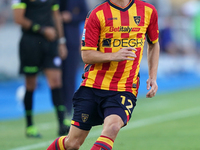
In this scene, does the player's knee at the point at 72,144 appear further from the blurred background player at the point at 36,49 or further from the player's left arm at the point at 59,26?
the player's left arm at the point at 59,26

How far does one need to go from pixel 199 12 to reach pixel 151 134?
43.9 ft

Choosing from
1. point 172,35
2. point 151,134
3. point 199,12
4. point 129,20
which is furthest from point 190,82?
point 129,20

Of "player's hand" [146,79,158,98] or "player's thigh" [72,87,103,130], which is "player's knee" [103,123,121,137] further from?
"player's hand" [146,79,158,98]

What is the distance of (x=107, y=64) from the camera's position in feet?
13.5

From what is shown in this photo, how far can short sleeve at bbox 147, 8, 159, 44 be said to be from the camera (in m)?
4.25

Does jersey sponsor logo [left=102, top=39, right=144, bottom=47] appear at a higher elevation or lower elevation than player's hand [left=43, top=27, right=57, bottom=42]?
higher

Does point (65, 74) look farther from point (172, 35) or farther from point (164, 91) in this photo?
point (172, 35)

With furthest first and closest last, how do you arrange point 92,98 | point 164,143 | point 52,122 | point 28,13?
1. point 52,122
2. point 28,13
3. point 164,143
4. point 92,98

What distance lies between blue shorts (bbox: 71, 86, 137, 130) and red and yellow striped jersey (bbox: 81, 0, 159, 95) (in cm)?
6

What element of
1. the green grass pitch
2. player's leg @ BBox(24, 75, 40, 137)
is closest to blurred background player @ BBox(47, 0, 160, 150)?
the green grass pitch

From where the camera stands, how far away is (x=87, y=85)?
415cm

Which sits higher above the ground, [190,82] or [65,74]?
[65,74]

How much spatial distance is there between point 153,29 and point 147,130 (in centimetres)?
315

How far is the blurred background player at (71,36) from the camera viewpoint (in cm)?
820
